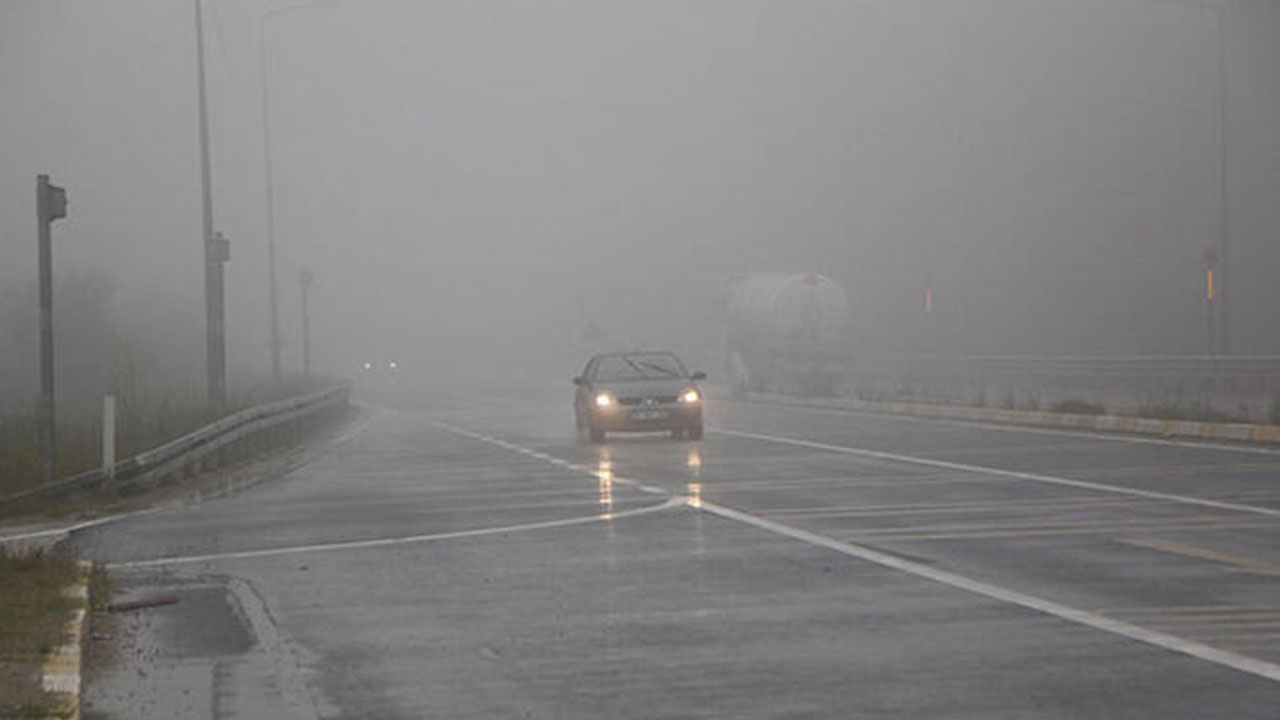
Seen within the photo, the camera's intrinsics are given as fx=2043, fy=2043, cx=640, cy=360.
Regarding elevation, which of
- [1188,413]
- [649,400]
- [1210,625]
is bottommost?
[1210,625]

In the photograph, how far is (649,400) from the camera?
107 ft

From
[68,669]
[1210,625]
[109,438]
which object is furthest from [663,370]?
[68,669]

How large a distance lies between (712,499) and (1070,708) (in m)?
11.7

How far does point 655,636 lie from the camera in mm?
10312

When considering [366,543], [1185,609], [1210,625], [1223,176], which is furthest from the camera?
[1223,176]

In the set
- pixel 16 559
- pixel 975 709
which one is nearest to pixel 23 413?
pixel 16 559

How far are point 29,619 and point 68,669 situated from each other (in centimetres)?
195

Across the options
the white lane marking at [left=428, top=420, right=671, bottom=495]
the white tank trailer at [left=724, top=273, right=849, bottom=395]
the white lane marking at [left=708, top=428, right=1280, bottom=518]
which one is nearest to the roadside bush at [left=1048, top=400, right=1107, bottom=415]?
the white lane marking at [left=708, top=428, right=1280, bottom=518]

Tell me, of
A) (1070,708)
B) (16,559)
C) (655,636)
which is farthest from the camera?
(16,559)

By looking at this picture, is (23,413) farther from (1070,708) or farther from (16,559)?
(1070,708)

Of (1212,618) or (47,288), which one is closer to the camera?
(1212,618)

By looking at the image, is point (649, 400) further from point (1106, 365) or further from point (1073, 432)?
point (1106, 365)

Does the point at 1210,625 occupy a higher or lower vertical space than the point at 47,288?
lower

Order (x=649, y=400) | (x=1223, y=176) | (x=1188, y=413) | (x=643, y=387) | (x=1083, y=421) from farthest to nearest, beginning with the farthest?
(x=1223, y=176) < (x=1083, y=421) < (x=643, y=387) < (x=649, y=400) < (x=1188, y=413)
